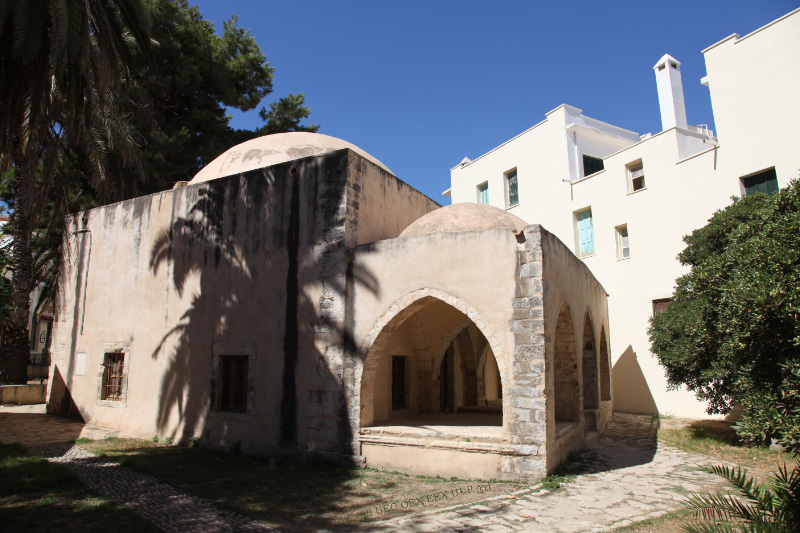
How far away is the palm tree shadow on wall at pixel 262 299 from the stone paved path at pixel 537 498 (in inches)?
75.7

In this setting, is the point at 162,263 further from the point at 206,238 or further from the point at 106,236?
the point at 106,236

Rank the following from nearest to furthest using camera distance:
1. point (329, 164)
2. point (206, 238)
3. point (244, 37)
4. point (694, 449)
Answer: point (329, 164) → point (694, 449) → point (206, 238) → point (244, 37)

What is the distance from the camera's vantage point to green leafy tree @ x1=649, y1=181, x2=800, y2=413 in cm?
626

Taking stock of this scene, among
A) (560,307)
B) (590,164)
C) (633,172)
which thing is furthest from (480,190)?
(560,307)

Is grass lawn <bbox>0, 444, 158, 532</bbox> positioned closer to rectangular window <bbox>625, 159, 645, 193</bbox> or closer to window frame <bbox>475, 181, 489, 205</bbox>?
rectangular window <bbox>625, 159, 645, 193</bbox>

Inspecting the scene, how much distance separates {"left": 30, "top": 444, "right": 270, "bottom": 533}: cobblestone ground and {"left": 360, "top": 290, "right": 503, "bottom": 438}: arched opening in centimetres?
277

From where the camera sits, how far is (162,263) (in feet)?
35.3

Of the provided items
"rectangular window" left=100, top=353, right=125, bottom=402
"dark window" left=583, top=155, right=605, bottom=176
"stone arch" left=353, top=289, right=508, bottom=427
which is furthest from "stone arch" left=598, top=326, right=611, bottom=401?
"rectangular window" left=100, top=353, right=125, bottom=402

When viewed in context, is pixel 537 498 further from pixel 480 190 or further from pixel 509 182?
pixel 480 190

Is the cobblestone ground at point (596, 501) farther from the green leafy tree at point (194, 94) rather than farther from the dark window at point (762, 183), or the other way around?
the green leafy tree at point (194, 94)

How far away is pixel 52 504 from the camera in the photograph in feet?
19.3

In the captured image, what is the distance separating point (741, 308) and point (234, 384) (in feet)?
26.6

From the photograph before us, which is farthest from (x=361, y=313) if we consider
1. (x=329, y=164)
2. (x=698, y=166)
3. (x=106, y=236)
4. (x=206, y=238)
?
(x=698, y=166)

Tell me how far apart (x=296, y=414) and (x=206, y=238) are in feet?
13.3
